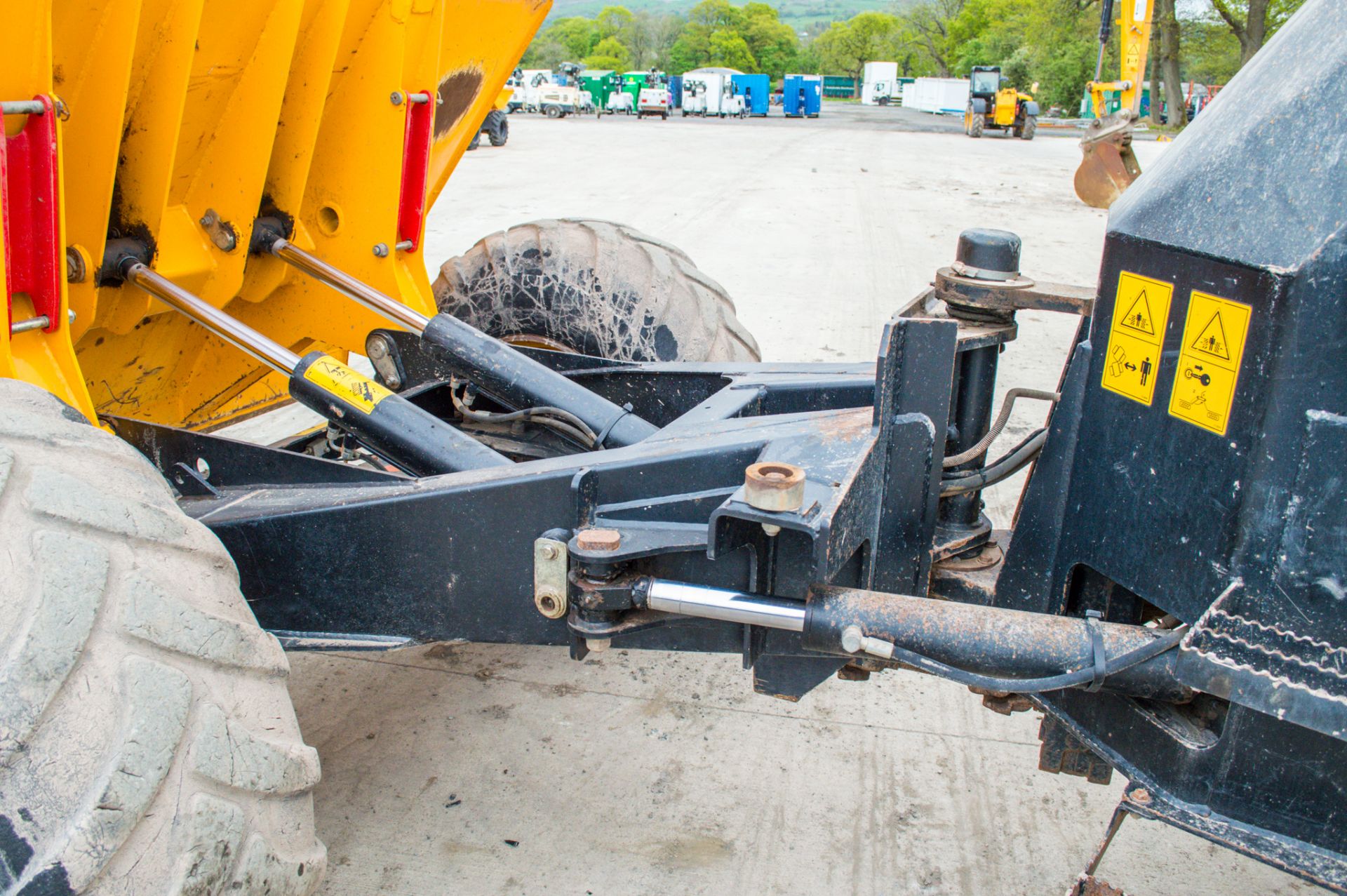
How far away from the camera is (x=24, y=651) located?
140cm

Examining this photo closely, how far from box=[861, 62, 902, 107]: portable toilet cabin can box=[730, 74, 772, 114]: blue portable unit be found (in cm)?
2242

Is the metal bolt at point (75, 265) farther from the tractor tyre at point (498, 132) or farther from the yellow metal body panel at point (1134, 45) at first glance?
the tractor tyre at point (498, 132)

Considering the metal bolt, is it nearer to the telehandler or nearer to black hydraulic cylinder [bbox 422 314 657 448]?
the telehandler

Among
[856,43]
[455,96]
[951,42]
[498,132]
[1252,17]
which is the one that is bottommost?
[498,132]

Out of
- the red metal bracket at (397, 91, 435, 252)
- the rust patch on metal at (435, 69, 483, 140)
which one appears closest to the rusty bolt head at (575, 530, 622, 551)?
the red metal bracket at (397, 91, 435, 252)

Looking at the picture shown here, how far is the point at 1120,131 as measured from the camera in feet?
43.4

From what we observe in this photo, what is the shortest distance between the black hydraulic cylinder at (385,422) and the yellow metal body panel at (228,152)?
1.51ft

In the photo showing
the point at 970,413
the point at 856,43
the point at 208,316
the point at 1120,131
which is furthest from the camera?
the point at 856,43

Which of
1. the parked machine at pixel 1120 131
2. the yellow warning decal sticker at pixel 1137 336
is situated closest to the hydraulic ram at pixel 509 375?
the yellow warning decal sticker at pixel 1137 336

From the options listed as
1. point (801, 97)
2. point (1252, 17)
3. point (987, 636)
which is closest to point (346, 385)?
point (987, 636)

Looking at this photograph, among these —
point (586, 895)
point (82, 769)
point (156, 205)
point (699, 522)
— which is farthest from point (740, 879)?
point (156, 205)

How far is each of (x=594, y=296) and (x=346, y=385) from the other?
3.93ft

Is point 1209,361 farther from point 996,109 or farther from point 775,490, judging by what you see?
point 996,109

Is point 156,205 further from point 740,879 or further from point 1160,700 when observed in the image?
point 1160,700
